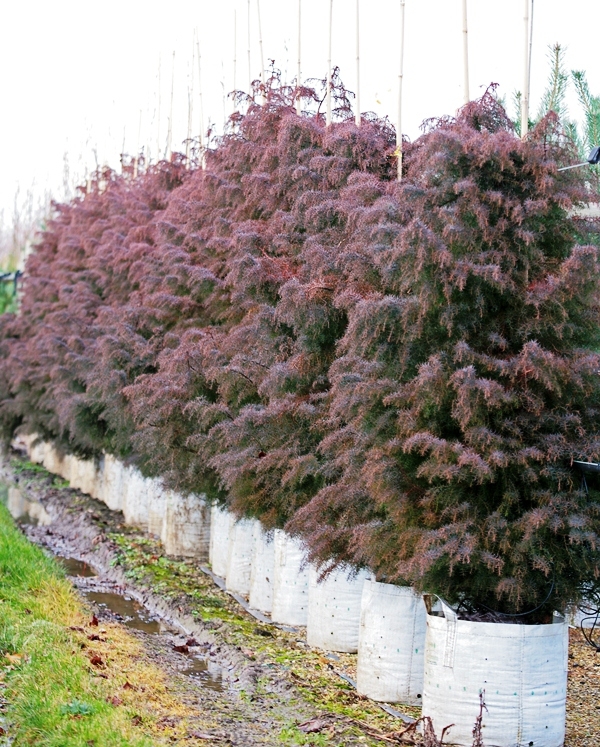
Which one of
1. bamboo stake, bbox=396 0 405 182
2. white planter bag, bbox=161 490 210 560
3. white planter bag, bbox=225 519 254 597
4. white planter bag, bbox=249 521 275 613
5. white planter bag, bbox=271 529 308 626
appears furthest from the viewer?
white planter bag, bbox=161 490 210 560

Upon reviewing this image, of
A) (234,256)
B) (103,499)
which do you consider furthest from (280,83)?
(103,499)

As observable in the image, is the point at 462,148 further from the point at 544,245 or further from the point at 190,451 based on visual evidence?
the point at 190,451

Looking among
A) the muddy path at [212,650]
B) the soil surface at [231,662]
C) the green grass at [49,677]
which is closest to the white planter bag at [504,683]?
the soil surface at [231,662]

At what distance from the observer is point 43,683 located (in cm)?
619

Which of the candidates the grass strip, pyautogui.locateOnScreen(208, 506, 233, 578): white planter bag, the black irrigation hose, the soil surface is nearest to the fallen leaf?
the soil surface

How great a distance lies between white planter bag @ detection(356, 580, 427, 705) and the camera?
7008mm

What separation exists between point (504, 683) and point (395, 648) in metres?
1.19

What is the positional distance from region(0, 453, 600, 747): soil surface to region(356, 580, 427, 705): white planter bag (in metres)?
0.13

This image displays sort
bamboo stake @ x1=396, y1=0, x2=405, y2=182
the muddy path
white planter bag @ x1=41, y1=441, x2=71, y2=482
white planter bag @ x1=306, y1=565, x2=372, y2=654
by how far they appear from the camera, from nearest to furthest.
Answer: the muddy path, bamboo stake @ x1=396, y1=0, x2=405, y2=182, white planter bag @ x1=306, y1=565, x2=372, y2=654, white planter bag @ x1=41, y1=441, x2=71, y2=482

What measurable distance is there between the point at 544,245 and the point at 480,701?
109 inches

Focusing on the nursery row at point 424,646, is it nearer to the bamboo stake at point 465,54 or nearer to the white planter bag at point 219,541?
the white planter bag at point 219,541

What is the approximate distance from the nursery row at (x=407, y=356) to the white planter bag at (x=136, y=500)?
13.3 feet

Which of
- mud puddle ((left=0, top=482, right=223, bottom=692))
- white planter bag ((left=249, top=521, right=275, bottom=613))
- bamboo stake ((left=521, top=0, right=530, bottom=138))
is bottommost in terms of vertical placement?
mud puddle ((left=0, top=482, right=223, bottom=692))

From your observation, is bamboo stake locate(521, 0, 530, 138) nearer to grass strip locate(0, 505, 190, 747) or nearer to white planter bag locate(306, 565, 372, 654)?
white planter bag locate(306, 565, 372, 654)
